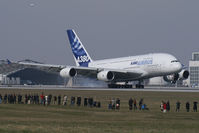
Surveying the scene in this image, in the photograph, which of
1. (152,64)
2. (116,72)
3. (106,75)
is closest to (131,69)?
(116,72)

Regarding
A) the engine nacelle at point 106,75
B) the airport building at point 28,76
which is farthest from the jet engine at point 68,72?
the airport building at point 28,76

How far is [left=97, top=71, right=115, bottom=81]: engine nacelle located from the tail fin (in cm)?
1295

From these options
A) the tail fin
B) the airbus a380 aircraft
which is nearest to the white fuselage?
the airbus a380 aircraft

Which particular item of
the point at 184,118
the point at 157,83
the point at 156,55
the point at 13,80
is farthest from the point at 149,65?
the point at 13,80

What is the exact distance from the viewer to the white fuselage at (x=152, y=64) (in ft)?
300

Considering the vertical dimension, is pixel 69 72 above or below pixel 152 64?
below

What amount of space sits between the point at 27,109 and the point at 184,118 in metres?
16.4

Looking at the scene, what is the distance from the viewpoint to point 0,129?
37.1 m

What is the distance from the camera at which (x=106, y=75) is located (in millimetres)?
95938

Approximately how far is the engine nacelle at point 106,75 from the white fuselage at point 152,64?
348cm

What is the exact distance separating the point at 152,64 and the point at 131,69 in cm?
546

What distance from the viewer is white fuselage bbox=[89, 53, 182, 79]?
300ft

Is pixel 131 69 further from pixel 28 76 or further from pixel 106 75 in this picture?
pixel 28 76

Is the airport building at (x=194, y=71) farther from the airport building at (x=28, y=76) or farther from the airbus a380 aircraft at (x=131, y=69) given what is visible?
the airbus a380 aircraft at (x=131, y=69)
